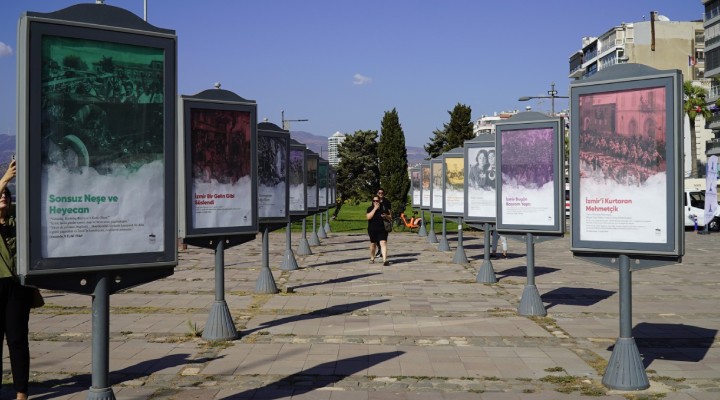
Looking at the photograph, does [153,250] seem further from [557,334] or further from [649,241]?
[557,334]

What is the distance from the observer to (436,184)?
26.6 m

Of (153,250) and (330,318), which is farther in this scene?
(330,318)

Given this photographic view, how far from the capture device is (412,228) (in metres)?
37.8

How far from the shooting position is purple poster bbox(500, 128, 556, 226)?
38.2 feet

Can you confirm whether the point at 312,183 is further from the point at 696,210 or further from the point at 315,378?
the point at 696,210

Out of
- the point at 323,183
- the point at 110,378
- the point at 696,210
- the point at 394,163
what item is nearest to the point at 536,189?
the point at 110,378

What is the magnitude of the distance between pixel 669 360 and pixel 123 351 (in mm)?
6176

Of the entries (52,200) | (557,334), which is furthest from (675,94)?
(52,200)

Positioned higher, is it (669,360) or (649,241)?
Result: (649,241)

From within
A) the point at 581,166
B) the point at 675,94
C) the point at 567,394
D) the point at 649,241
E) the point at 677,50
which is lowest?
the point at 567,394

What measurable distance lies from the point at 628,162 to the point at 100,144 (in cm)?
515

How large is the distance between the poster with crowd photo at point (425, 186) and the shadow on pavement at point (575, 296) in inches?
620

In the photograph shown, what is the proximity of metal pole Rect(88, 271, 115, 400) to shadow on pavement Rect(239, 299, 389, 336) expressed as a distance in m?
4.91

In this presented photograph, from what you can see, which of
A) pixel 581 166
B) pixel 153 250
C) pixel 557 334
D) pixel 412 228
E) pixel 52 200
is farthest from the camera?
pixel 412 228
